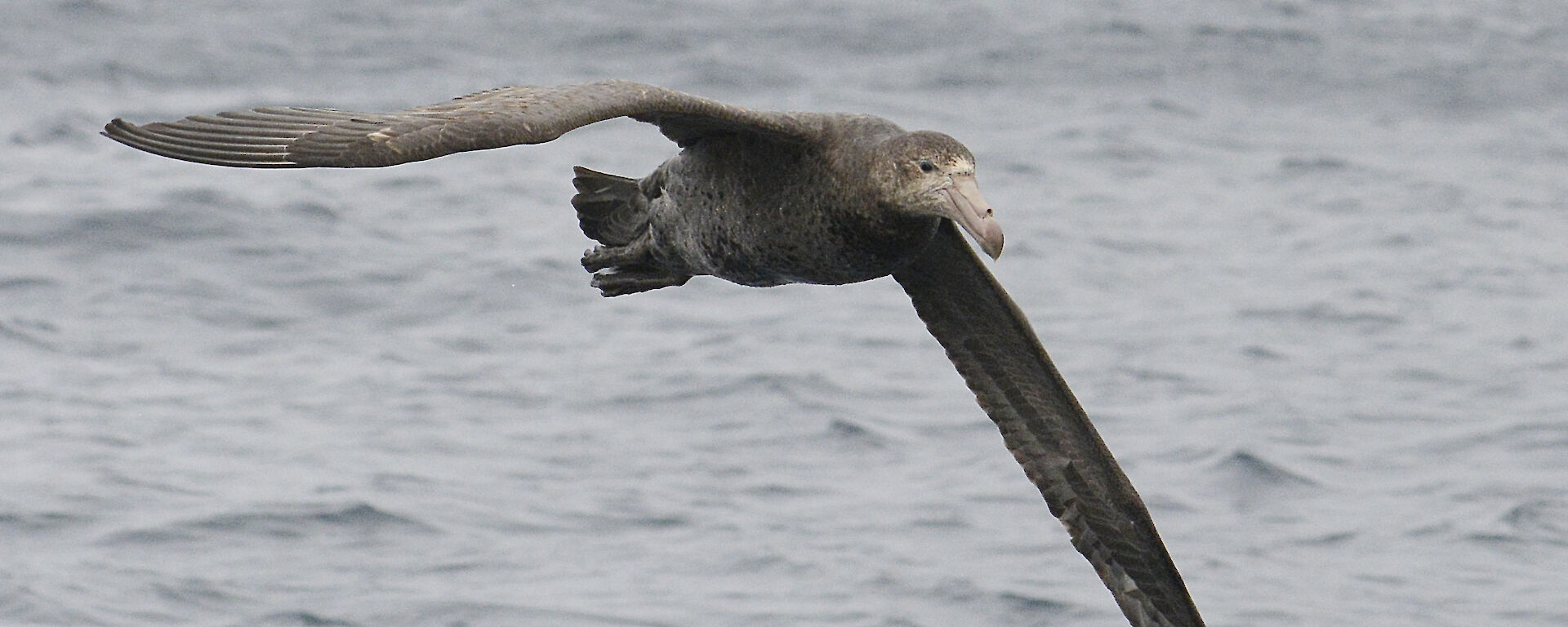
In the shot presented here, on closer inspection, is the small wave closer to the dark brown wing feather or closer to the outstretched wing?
the dark brown wing feather

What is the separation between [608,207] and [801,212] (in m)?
1.40

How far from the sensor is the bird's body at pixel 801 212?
267 inches

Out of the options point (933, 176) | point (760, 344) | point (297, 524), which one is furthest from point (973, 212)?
point (760, 344)

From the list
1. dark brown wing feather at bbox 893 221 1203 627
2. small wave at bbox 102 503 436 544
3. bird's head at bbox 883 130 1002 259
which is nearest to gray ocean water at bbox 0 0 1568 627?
small wave at bbox 102 503 436 544

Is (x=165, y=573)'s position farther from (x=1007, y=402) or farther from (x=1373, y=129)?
(x=1373, y=129)

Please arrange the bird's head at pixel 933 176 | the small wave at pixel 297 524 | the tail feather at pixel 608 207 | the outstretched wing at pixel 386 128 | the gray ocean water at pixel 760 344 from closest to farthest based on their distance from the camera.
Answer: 1. the outstretched wing at pixel 386 128
2. the bird's head at pixel 933 176
3. the tail feather at pixel 608 207
4. the small wave at pixel 297 524
5. the gray ocean water at pixel 760 344

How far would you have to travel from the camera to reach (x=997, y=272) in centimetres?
1526

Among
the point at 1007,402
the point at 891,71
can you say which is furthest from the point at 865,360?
the point at 891,71

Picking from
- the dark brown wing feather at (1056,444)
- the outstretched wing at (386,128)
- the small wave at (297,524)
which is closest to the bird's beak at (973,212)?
the outstretched wing at (386,128)

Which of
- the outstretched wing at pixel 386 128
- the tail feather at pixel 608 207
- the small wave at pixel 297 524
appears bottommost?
the small wave at pixel 297 524

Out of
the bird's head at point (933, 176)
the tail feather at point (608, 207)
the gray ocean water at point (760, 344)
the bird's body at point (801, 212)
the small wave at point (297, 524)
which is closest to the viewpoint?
the bird's body at point (801, 212)

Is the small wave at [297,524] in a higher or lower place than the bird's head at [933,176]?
lower

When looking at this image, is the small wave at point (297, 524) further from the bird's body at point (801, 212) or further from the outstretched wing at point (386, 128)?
the outstretched wing at point (386, 128)

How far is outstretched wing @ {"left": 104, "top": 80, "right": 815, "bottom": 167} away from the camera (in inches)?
260
